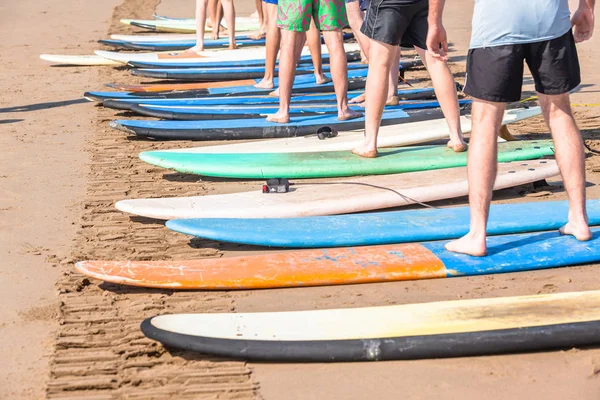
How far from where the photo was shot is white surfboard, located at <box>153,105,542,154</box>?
595 centimetres

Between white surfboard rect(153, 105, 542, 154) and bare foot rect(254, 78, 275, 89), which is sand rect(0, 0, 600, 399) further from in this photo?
bare foot rect(254, 78, 275, 89)

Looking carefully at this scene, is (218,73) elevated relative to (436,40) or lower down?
lower down

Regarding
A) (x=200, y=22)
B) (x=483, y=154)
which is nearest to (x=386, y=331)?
(x=483, y=154)

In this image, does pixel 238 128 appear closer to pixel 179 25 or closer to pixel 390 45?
pixel 390 45

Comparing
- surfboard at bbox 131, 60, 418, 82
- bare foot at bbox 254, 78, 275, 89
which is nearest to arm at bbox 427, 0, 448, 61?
bare foot at bbox 254, 78, 275, 89

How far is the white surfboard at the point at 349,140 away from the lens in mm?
5949

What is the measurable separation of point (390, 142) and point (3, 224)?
105 inches

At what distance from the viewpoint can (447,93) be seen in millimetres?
5402

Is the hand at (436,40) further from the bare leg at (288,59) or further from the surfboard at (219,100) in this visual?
the surfboard at (219,100)

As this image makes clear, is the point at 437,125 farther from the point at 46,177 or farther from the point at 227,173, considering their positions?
the point at 46,177

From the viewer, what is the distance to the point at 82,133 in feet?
23.2

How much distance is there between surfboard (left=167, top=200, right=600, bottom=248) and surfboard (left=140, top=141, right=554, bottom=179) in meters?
0.95

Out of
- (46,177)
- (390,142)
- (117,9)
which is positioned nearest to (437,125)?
(390,142)

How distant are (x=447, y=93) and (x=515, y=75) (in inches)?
68.3
